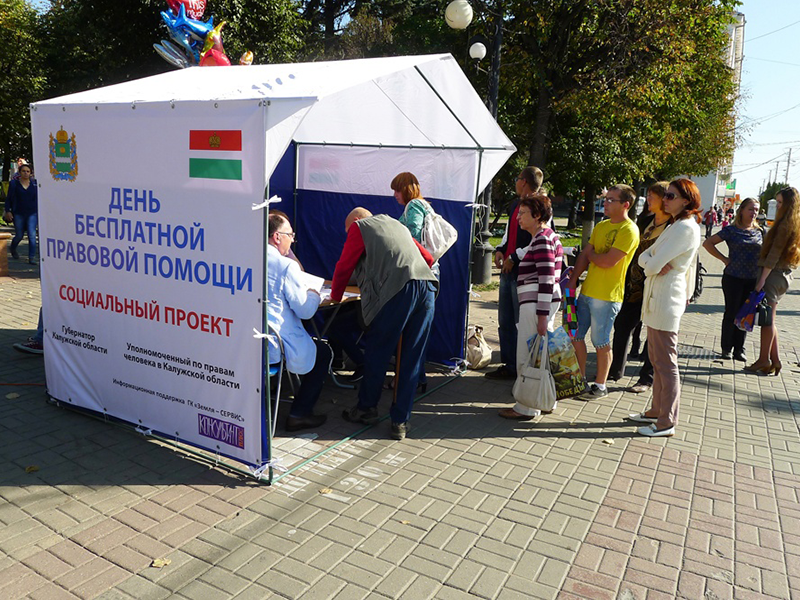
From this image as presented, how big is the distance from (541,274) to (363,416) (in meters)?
1.78

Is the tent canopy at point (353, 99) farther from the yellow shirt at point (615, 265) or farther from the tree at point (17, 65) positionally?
the tree at point (17, 65)

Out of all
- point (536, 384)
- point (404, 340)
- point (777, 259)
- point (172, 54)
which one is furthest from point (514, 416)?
point (172, 54)

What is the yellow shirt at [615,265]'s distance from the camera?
220 inches

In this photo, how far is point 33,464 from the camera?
4180 mm

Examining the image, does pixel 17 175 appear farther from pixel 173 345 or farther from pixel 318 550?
pixel 318 550

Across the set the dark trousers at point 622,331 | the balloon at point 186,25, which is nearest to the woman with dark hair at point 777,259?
the dark trousers at point 622,331

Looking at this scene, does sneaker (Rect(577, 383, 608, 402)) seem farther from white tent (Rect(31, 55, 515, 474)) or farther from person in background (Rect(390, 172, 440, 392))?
white tent (Rect(31, 55, 515, 474))

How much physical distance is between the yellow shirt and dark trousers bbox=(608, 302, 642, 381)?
61cm

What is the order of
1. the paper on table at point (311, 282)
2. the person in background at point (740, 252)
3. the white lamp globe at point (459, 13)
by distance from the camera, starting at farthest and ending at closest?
the white lamp globe at point (459, 13), the person in background at point (740, 252), the paper on table at point (311, 282)

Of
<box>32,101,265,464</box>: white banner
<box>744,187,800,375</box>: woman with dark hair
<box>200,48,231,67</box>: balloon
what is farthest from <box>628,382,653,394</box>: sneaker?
<box>200,48,231,67</box>: balloon

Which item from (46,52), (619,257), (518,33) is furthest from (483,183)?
(46,52)

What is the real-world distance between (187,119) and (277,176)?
3679mm

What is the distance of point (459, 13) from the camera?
952 centimetres

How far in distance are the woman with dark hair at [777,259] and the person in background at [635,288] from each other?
1.45 m
